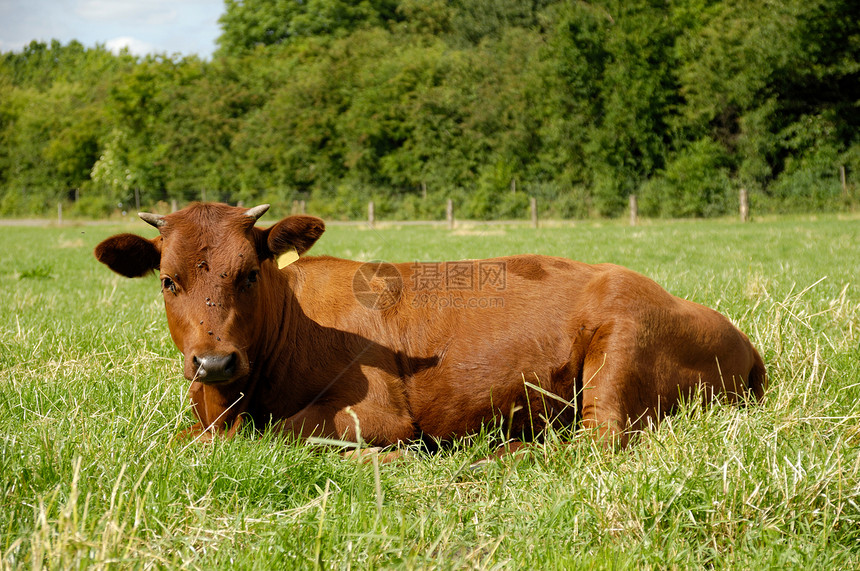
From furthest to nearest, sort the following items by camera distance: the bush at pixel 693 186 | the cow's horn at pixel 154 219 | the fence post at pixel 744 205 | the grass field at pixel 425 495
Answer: the bush at pixel 693 186 < the fence post at pixel 744 205 < the cow's horn at pixel 154 219 < the grass field at pixel 425 495

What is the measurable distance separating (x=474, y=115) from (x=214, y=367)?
4306cm

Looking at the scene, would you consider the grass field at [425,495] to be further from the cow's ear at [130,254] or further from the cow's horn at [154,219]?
the cow's horn at [154,219]

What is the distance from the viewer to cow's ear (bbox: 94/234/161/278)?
3.75m

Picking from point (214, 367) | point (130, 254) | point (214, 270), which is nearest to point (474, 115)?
point (130, 254)

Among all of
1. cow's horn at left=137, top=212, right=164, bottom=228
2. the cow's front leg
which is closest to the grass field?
the cow's front leg

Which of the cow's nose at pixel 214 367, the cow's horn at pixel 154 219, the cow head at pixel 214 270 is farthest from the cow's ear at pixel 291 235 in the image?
the cow's nose at pixel 214 367

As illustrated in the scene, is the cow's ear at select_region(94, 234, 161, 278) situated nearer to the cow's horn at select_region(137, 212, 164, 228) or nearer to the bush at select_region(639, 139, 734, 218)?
the cow's horn at select_region(137, 212, 164, 228)

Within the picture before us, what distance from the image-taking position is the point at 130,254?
3871 millimetres

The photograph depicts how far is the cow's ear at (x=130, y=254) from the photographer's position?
12.3ft

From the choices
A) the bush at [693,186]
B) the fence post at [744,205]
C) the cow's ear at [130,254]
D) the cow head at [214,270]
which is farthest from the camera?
the bush at [693,186]

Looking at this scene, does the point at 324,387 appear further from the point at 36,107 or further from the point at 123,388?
the point at 36,107

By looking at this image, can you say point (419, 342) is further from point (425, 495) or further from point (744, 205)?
point (744, 205)

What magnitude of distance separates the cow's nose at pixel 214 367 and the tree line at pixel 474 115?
3231 centimetres

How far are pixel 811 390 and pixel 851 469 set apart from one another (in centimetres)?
144
